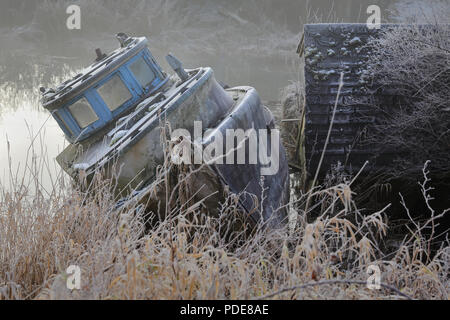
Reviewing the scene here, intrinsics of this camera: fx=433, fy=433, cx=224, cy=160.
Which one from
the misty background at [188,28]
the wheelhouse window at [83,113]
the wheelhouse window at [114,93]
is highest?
the wheelhouse window at [114,93]

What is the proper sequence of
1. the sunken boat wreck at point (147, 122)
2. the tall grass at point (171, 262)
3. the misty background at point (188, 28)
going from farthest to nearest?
1. the misty background at point (188, 28)
2. the sunken boat wreck at point (147, 122)
3. the tall grass at point (171, 262)

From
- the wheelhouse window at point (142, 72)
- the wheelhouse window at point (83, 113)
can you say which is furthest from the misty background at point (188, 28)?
the wheelhouse window at point (83, 113)

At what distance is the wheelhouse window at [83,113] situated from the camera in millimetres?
6043

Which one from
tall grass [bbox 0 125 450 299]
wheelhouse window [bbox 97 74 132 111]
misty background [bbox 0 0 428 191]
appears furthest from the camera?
misty background [bbox 0 0 428 191]

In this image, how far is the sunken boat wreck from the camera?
5148 millimetres

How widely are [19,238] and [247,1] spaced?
2382 centimetres

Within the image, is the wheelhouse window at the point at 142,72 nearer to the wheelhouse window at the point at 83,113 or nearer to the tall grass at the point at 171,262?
the wheelhouse window at the point at 83,113

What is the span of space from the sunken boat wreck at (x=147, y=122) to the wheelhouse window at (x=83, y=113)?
1cm

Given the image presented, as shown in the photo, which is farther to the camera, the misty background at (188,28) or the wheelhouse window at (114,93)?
the misty background at (188,28)

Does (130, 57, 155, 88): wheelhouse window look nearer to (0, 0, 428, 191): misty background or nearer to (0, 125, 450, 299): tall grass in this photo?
(0, 125, 450, 299): tall grass

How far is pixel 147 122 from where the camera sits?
5309 millimetres

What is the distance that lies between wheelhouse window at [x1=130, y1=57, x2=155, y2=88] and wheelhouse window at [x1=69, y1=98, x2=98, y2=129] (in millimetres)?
864

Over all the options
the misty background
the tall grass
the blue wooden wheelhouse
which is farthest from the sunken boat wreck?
the misty background

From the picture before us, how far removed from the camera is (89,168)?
500 centimetres
